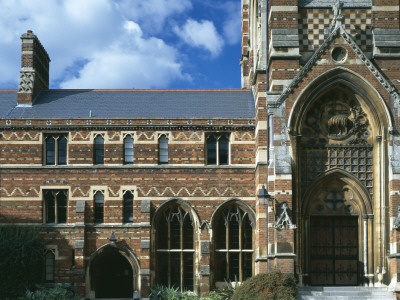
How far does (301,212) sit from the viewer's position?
2814cm

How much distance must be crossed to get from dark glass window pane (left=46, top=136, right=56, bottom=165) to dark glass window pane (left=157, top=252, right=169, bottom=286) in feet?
22.2

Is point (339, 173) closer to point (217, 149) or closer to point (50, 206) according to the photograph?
point (217, 149)

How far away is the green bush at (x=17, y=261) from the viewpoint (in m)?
29.3

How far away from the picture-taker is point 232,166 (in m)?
31.4

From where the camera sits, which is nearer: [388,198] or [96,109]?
[388,198]

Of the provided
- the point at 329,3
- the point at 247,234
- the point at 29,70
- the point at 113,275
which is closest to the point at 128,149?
the point at 113,275

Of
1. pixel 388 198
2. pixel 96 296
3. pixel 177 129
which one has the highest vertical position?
pixel 177 129

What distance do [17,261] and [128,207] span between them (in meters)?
5.54

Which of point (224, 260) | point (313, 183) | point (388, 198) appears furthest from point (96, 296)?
point (388, 198)

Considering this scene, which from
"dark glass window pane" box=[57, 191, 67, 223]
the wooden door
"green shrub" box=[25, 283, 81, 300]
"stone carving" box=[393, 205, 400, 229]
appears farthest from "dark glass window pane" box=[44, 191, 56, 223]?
"stone carving" box=[393, 205, 400, 229]

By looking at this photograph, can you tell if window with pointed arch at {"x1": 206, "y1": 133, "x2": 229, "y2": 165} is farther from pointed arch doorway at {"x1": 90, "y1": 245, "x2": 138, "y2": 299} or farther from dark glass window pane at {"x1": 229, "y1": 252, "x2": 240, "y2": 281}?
pointed arch doorway at {"x1": 90, "y1": 245, "x2": 138, "y2": 299}

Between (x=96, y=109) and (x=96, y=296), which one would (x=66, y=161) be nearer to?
(x=96, y=109)

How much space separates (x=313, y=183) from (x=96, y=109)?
38.1 feet

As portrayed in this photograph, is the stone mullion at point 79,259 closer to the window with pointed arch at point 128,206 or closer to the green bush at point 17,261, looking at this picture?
the green bush at point 17,261
